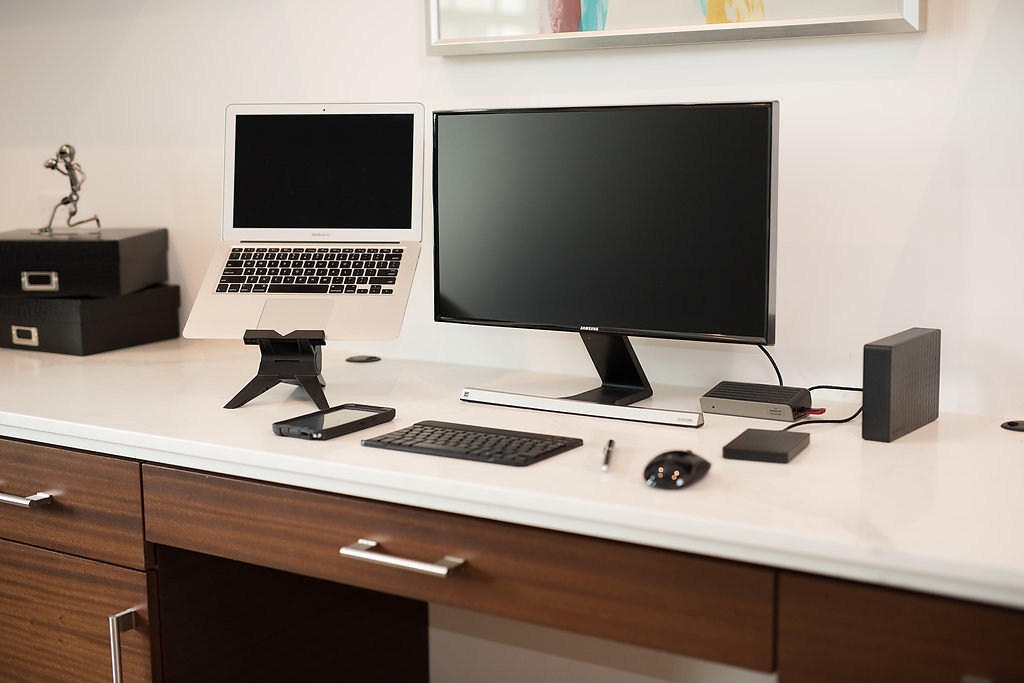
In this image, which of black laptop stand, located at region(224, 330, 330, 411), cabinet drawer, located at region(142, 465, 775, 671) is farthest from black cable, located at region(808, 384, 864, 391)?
black laptop stand, located at region(224, 330, 330, 411)

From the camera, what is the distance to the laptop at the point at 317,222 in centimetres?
170

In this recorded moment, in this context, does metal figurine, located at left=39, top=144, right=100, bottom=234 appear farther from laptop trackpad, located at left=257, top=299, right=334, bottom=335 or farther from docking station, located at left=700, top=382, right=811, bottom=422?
docking station, located at left=700, top=382, right=811, bottom=422

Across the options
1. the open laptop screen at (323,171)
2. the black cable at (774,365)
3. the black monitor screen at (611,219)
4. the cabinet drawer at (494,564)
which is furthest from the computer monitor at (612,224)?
the cabinet drawer at (494,564)

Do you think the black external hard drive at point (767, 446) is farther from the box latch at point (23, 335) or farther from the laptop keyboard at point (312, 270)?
the box latch at point (23, 335)

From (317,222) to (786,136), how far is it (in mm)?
793

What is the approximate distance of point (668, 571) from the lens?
1.09 meters

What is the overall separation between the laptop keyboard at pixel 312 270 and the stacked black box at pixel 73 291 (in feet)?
1.29

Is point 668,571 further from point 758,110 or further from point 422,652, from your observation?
point 422,652

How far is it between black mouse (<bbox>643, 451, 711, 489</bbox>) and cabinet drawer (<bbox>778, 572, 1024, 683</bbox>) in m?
0.16

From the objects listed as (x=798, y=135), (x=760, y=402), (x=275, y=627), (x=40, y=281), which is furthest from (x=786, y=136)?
(x=40, y=281)

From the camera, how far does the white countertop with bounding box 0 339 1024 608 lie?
998mm

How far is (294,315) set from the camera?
170 centimetres

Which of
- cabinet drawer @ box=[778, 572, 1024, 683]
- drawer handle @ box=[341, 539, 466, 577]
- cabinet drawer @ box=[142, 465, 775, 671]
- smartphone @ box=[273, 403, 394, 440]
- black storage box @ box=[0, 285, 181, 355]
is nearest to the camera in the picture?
cabinet drawer @ box=[778, 572, 1024, 683]

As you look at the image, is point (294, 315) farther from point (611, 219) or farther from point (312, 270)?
point (611, 219)
